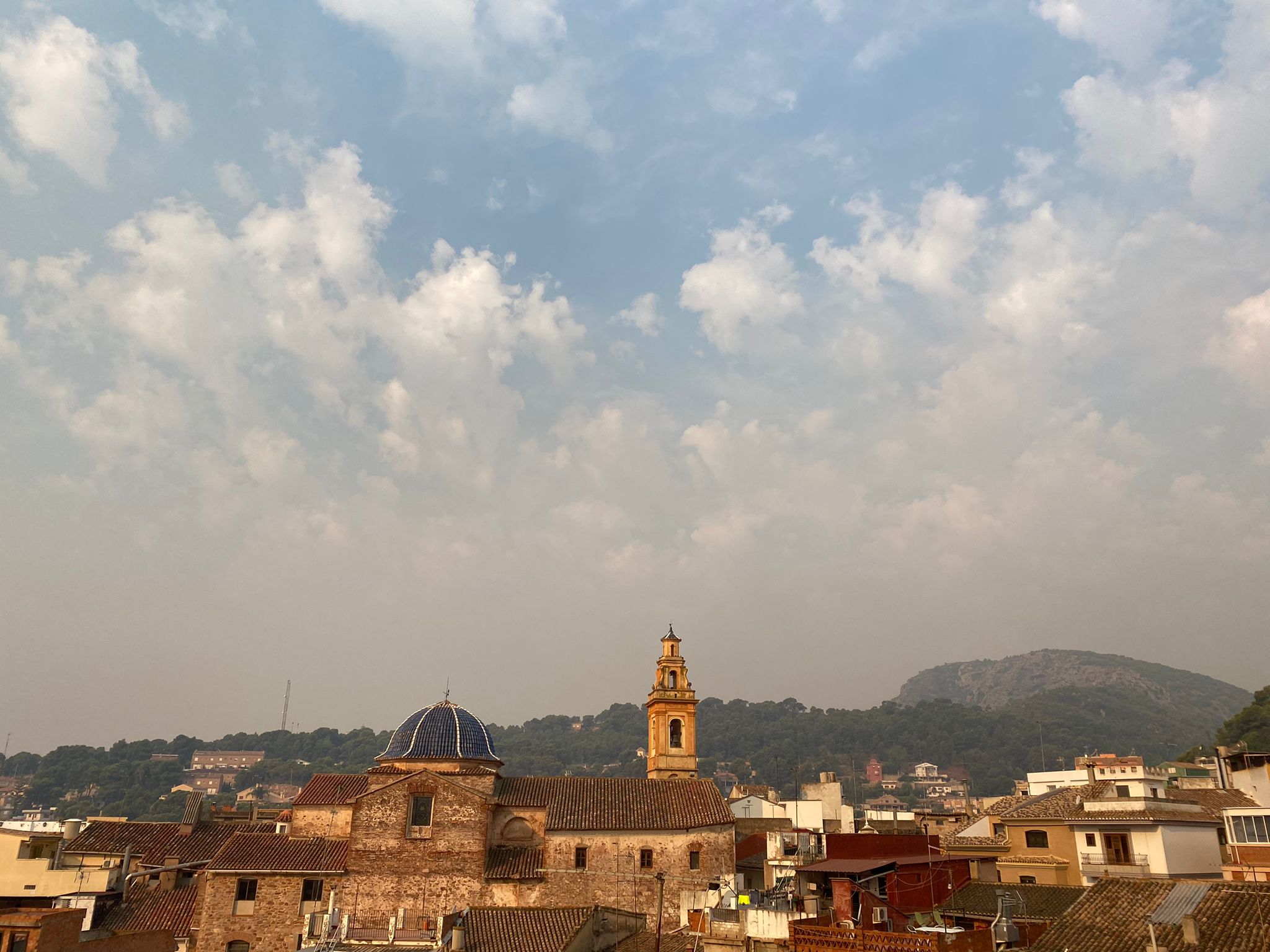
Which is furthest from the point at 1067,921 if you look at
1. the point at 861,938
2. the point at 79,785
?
the point at 79,785

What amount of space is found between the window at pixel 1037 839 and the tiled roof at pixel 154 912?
110 feet

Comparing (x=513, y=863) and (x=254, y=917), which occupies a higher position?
(x=513, y=863)

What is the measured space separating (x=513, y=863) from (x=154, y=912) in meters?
14.8

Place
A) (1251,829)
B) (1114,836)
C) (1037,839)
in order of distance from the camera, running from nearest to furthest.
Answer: (1251,829)
(1114,836)
(1037,839)

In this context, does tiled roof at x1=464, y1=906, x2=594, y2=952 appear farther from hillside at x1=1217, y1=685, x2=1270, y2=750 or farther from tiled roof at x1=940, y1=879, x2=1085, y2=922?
hillside at x1=1217, y1=685, x2=1270, y2=750

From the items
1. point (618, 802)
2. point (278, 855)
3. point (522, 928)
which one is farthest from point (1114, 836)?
point (278, 855)

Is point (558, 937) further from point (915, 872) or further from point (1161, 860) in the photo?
point (1161, 860)

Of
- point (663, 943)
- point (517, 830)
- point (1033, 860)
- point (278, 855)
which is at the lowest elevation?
point (663, 943)

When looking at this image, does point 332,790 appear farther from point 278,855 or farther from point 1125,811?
point 1125,811

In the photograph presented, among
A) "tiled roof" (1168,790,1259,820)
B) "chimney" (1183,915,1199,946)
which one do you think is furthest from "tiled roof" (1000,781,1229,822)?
"chimney" (1183,915,1199,946)

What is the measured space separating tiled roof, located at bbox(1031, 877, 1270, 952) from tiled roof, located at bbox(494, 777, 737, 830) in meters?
23.1

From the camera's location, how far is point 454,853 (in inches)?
1572

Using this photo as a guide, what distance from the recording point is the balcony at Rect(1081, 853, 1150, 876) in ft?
Result: 101

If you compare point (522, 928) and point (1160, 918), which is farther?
point (522, 928)
